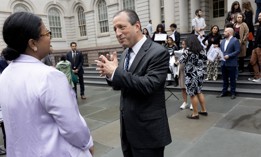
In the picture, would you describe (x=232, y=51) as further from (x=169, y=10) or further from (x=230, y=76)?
(x=169, y=10)

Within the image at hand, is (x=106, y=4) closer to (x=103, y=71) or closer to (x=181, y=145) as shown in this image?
(x=181, y=145)

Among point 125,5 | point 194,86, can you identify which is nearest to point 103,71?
point 194,86

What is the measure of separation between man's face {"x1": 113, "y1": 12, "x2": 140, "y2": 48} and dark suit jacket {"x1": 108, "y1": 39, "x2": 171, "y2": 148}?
14cm

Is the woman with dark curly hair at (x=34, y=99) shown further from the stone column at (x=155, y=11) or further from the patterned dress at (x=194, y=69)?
the stone column at (x=155, y=11)

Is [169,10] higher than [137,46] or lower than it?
higher

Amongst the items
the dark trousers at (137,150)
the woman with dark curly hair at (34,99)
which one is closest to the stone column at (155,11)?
the dark trousers at (137,150)

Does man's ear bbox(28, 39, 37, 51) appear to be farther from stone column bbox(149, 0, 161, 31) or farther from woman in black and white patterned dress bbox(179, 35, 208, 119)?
stone column bbox(149, 0, 161, 31)

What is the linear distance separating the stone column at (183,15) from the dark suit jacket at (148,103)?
43.7 ft

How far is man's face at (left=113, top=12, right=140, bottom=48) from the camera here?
202cm

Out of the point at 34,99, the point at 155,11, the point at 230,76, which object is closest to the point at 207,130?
the point at 230,76

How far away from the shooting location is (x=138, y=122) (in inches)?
81.0

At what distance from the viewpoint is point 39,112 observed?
1393 millimetres

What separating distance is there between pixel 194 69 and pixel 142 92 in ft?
11.9

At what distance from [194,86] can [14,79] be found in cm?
444
